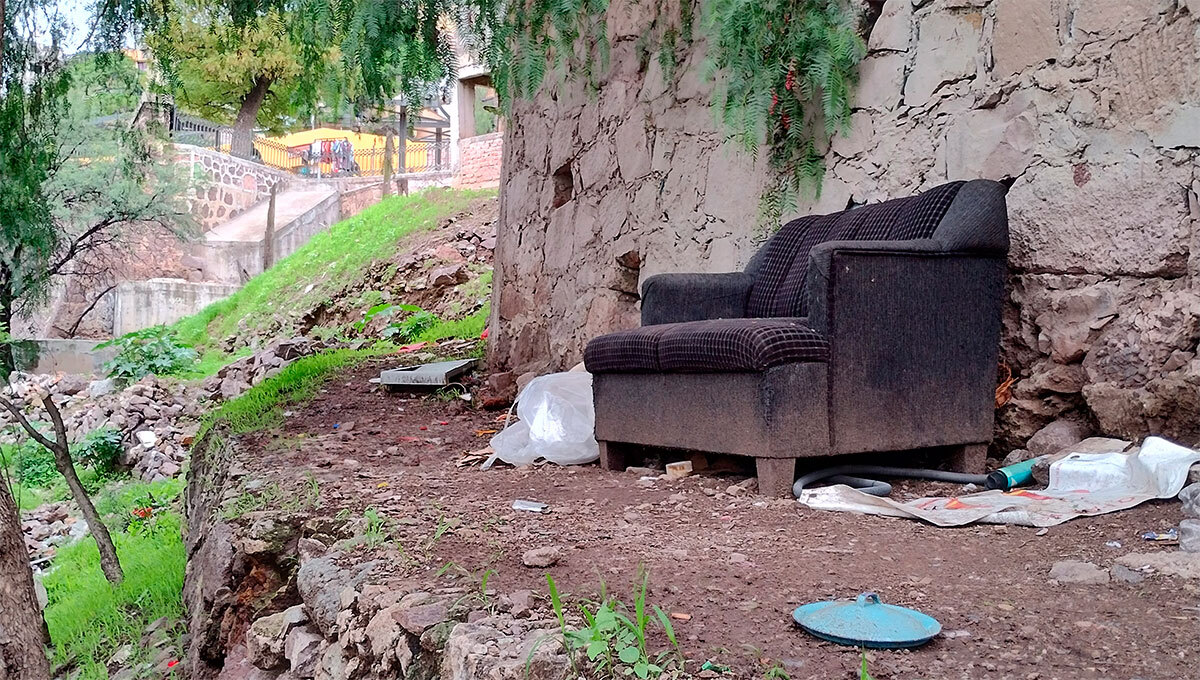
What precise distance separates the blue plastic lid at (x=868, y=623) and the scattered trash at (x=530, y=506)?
1.29 meters

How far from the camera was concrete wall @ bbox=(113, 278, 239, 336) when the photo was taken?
18.9 m

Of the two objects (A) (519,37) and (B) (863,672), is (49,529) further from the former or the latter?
(B) (863,672)

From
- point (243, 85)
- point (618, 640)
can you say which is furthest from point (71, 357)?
point (618, 640)

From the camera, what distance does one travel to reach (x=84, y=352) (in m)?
14.1

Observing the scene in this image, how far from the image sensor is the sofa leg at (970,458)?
3.32 metres

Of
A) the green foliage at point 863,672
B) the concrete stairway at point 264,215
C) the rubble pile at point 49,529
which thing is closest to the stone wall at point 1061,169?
the green foliage at point 863,672

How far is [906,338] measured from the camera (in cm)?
315

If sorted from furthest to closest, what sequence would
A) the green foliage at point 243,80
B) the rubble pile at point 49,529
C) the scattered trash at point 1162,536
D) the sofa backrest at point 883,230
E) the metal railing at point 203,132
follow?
the metal railing at point 203,132 → the green foliage at point 243,80 → the rubble pile at point 49,529 → the sofa backrest at point 883,230 → the scattered trash at point 1162,536

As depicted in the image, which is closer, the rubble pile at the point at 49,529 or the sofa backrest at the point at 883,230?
the sofa backrest at the point at 883,230

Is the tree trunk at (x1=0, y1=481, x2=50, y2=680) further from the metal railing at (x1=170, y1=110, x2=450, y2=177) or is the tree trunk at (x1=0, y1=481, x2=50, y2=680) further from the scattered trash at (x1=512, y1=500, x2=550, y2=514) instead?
the metal railing at (x1=170, y1=110, x2=450, y2=177)

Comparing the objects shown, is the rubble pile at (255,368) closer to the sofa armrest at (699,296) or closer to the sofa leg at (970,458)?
the sofa armrest at (699,296)

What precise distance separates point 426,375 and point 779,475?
3.56 meters

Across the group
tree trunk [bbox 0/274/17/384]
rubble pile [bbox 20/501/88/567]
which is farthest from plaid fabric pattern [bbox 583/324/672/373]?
rubble pile [bbox 20/501/88/567]

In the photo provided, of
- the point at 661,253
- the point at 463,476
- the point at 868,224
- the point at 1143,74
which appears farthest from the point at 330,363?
the point at 1143,74
